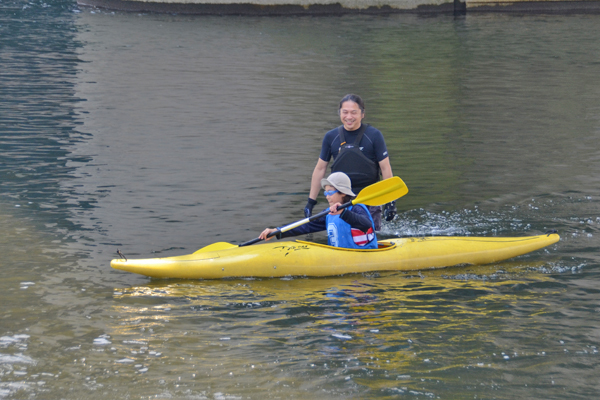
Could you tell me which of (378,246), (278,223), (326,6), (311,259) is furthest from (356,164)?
(326,6)

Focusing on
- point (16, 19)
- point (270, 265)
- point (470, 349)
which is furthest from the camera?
point (16, 19)

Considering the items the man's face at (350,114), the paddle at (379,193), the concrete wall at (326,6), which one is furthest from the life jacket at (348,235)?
the concrete wall at (326,6)

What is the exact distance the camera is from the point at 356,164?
6.53 meters

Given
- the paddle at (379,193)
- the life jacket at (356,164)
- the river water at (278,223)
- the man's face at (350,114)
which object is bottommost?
the river water at (278,223)

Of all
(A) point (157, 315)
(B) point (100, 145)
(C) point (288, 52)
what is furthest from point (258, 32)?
(A) point (157, 315)

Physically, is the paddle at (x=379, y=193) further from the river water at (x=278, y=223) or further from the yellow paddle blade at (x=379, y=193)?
the river water at (x=278, y=223)

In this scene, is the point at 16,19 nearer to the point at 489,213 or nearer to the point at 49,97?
the point at 49,97

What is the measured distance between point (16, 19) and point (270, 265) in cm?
3164

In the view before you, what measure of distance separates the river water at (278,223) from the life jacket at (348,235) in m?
0.36

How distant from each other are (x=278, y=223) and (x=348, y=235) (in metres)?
1.75

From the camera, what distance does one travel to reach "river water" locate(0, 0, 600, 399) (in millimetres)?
4645

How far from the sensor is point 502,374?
4.53 meters

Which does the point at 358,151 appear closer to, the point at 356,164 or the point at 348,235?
the point at 356,164

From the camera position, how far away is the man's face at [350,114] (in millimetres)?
6270
